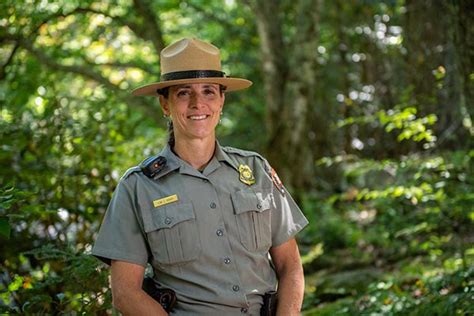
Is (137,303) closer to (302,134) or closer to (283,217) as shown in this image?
(283,217)

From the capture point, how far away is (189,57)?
3.42 m

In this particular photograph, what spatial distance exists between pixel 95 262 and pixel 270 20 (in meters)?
7.70

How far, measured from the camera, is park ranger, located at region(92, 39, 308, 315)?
3.25 meters

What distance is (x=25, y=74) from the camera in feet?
26.2

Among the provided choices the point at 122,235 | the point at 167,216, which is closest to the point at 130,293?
the point at 122,235

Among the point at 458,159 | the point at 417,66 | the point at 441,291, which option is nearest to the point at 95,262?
the point at 441,291

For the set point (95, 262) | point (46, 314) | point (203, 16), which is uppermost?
point (203, 16)

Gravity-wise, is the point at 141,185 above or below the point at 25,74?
below

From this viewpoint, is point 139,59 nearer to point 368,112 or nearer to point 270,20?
point 270,20

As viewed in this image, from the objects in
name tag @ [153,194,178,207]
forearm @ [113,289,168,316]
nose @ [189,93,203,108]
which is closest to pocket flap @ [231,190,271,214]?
name tag @ [153,194,178,207]

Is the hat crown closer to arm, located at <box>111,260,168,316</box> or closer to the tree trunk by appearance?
arm, located at <box>111,260,168,316</box>

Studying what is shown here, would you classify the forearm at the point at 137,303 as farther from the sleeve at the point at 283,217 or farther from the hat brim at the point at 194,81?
the hat brim at the point at 194,81

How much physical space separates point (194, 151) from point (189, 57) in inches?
16.9

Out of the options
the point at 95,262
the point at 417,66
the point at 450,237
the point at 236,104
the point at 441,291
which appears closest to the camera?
the point at 95,262
